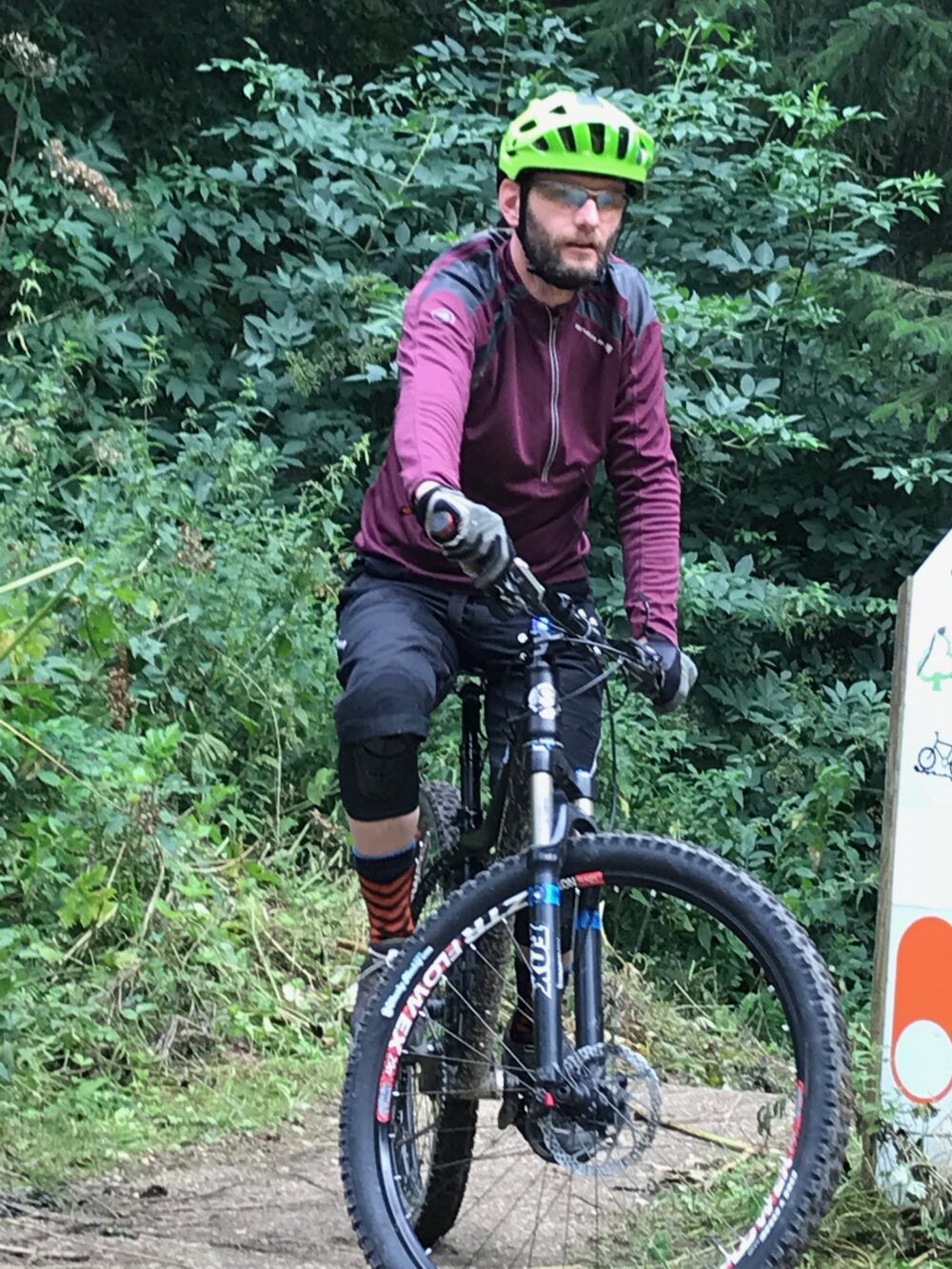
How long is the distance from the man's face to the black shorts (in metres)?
0.64

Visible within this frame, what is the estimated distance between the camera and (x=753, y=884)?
8.14 feet

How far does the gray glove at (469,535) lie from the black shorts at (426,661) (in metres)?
0.35

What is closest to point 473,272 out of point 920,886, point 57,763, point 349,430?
point 920,886

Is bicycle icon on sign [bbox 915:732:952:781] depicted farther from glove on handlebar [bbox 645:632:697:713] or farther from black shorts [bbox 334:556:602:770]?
black shorts [bbox 334:556:602:770]

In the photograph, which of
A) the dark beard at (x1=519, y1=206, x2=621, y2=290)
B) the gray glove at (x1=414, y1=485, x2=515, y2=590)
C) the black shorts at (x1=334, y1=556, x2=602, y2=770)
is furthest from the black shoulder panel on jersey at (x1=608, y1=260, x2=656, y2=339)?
the gray glove at (x1=414, y1=485, x2=515, y2=590)

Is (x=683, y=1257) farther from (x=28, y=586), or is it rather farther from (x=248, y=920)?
(x=28, y=586)

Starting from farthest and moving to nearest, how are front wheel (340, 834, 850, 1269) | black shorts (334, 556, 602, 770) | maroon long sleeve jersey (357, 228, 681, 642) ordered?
1. maroon long sleeve jersey (357, 228, 681, 642)
2. black shorts (334, 556, 602, 770)
3. front wheel (340, 834, 850, 1269)

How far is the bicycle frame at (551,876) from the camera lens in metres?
2.60

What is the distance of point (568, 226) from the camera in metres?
3.06

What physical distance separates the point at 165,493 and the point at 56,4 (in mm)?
3554

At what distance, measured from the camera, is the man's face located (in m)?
3.06

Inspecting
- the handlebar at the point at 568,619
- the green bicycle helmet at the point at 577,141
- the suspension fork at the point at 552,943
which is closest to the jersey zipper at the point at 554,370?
the green bicycle helmet at the point at 577,141

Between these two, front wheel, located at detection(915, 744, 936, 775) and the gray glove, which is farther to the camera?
front wheel, located at detection(915, 744, 936, 775)

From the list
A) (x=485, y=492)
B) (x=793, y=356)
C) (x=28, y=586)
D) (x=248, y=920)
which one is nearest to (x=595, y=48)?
(x=793, y=356)
